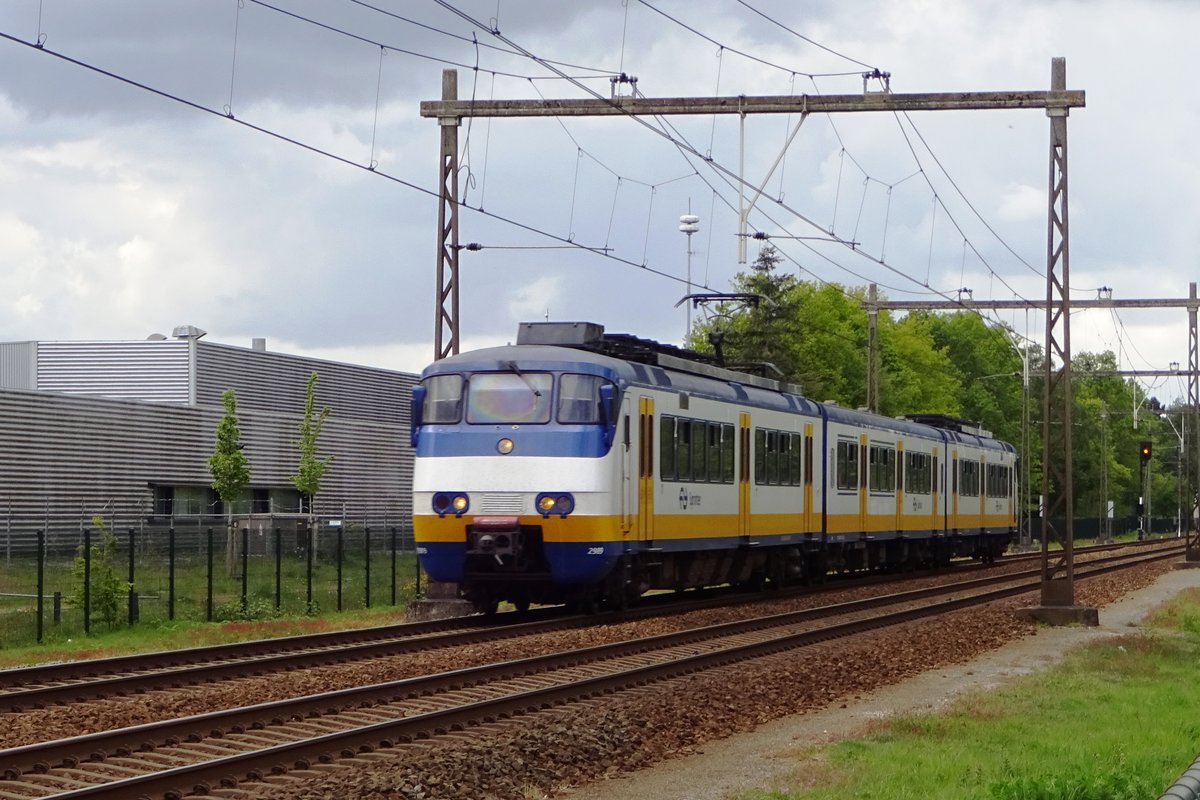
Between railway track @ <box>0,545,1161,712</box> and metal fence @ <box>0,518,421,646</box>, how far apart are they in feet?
16.0

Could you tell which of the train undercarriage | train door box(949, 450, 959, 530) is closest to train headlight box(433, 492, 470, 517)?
the train undercarriage

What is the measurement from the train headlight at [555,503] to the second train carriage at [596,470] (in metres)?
0.01

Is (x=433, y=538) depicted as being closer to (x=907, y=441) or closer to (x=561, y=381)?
(x=561, y=381)

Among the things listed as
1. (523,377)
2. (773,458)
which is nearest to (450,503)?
(523,377)

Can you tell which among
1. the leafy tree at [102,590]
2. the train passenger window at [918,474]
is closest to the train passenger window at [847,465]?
the train passenger window at [918,474]

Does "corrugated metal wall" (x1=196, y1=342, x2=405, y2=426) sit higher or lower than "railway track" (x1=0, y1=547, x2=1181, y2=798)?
higher

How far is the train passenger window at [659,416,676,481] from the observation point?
23.8 m

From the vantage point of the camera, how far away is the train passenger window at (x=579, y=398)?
2195cm

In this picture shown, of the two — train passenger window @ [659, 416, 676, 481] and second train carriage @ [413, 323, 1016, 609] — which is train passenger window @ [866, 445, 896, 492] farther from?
train passenger window @ [659, 416, 676, 481]

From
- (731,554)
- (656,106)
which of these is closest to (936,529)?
(731,554)

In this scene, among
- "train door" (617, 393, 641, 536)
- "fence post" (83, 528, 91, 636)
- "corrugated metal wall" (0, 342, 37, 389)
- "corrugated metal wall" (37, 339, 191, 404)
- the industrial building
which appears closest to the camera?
A: "train door" (617, 393, 641, 536)

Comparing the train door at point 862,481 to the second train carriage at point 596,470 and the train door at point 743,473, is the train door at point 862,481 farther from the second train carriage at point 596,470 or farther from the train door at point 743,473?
the train door at point 743,473

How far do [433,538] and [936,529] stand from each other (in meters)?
22.3

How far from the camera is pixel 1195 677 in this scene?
17.5 m
